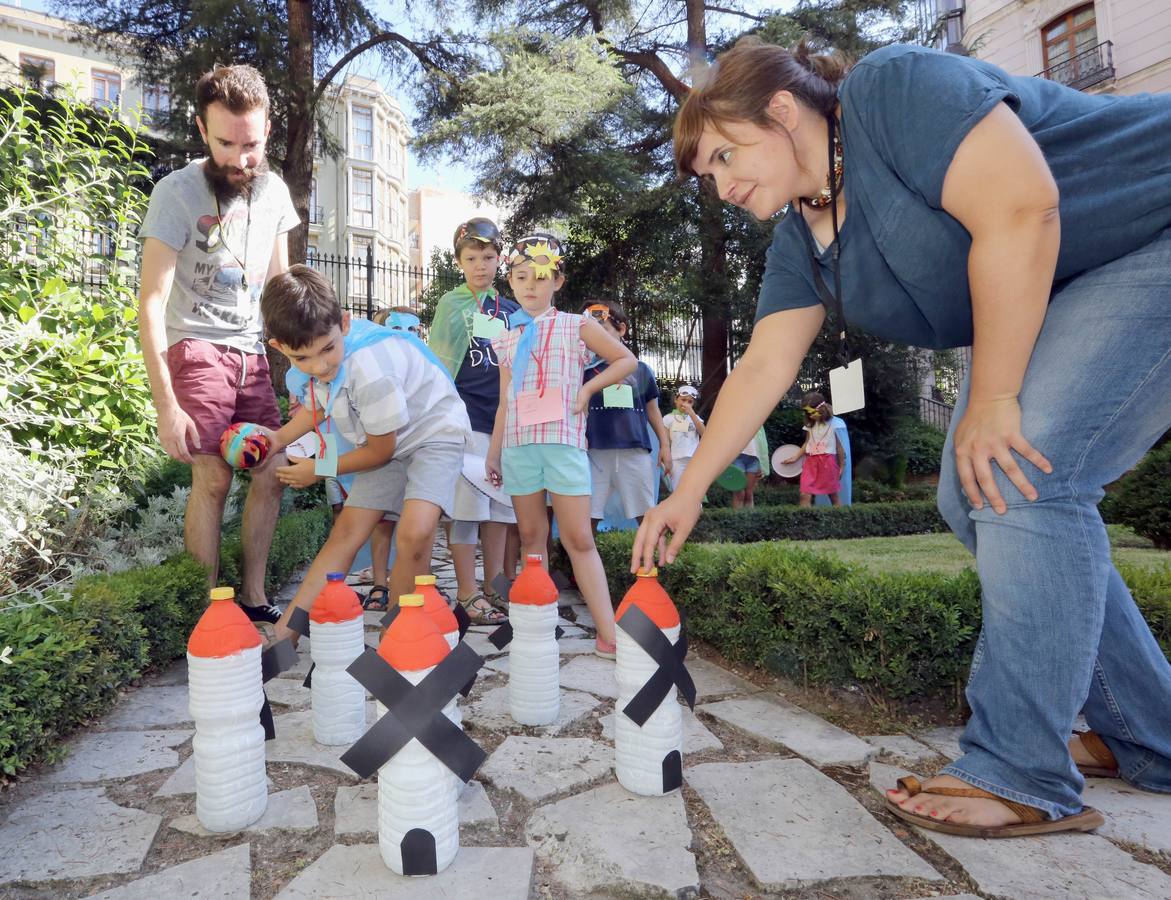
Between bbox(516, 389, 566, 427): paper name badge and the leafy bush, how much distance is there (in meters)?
5.11

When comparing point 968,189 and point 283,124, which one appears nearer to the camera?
point 968,189

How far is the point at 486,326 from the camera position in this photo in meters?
4.27

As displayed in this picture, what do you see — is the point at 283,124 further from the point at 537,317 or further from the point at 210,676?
the point at 210,676

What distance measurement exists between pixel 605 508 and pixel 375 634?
2242mm

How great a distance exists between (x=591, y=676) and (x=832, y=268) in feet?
6.07

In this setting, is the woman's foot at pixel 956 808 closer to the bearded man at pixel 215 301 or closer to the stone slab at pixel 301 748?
the stone slab at pixel 301 748

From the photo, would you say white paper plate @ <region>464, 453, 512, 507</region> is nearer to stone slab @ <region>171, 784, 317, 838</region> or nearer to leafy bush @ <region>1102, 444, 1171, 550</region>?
stone slab @ <region>171, 784, 317, 838</region>

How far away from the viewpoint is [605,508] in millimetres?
5523

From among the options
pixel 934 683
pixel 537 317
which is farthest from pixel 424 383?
pixel 934 683

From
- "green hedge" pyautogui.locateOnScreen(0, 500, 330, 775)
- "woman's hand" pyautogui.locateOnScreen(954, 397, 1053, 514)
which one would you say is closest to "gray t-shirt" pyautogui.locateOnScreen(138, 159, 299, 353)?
"green hedge" pyautogui.locateOnScreen(0, 500, 330, 775)

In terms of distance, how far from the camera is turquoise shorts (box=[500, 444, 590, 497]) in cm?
329

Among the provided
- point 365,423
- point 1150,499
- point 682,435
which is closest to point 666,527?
point 365,423

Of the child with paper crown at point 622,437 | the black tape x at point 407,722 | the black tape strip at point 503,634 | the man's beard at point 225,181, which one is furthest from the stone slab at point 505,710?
the man's beard at point 225,181

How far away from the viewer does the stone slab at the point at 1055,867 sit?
1.47 m
